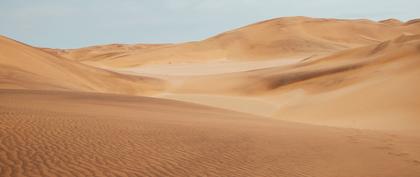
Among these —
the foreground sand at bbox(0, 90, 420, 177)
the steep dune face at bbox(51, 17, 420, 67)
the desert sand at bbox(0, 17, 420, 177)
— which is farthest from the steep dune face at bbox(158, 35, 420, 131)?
the steep dune face at bbox(51, 17, 420, 67)

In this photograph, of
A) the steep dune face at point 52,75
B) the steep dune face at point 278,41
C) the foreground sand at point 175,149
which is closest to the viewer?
the foreground sand at point 175,149

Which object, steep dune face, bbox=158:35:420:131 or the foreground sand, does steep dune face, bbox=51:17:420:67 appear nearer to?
steep dune face, bbox=158:35:420:131

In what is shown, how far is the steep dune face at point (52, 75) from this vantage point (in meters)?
21.9

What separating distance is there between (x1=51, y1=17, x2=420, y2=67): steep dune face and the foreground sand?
61036mm

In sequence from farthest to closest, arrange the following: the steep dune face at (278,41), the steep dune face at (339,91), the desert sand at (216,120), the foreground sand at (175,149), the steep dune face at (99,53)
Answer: the steep dune face at (99,53), the steep dune face at (278,41), the steep dune face at (339,91), the desert sand at (216,120), the foreground sand at (175,149)

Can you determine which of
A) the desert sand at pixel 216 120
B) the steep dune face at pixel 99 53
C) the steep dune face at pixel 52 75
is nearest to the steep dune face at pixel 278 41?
the steep dune face at pixel 99 53

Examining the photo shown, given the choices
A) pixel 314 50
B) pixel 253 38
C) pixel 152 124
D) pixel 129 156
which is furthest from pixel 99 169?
pixel 253 38

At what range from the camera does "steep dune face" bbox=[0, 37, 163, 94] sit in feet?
71.9

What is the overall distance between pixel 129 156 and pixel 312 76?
24833 mm

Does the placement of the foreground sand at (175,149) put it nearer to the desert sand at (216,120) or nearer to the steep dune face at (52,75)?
the desert sand at (216,120)

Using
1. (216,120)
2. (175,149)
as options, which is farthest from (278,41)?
(175,149)

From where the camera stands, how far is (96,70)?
36062 mm

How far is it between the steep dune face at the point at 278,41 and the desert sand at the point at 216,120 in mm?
35832

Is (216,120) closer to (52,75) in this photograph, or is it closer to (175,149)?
(175,149)
